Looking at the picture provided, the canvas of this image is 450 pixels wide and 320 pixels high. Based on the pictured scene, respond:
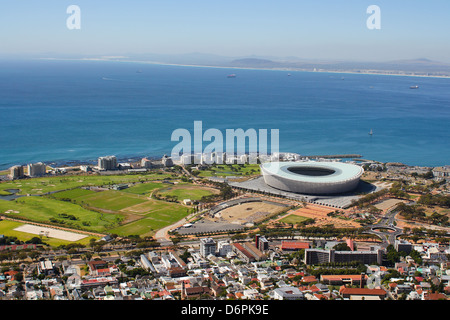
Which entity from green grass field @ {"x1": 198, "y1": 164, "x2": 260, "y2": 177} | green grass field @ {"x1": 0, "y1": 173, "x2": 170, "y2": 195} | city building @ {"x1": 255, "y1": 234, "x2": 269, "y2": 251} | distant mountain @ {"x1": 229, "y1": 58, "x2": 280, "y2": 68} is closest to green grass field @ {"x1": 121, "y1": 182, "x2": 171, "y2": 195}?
green grass field @ {"x1": 0, "y1": 173, "x2": 170, "y2": 195}

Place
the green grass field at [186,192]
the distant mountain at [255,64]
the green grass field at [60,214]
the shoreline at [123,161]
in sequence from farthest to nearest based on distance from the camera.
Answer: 1. the distant mountain at [255,64]
2. the shoreline at [123,161]
3. the green grass field at [186,192]
4. the green grass field at [60,214]

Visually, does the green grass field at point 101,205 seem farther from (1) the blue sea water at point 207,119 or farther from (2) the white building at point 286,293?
(2) the white building at point 286,293

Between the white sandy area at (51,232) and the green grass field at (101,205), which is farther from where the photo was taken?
the green grass field at (101,205)

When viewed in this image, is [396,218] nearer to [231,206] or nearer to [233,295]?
[231,206]

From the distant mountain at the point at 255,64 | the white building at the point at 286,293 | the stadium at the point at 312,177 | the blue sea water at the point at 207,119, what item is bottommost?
the white building at the point at 286,293

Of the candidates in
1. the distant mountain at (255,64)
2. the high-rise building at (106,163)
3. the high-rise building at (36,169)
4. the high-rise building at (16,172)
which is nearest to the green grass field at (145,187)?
the high-rise building at (106,163)

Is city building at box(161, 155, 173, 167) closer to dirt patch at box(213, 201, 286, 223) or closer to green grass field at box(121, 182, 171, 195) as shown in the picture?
green grass field at box(121, 182, 171, 195)

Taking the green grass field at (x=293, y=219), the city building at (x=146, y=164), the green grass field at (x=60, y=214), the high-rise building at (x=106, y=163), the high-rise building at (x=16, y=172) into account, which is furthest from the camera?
the city building at (x=146, y=164)
